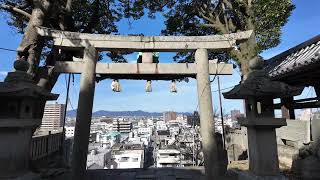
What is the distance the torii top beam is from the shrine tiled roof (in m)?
1.84

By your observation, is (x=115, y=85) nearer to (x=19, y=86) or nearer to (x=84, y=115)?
(x=84, y=115)

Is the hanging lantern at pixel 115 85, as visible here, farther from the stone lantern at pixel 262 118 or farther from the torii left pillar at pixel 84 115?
the stone lantern at pixel 262 118

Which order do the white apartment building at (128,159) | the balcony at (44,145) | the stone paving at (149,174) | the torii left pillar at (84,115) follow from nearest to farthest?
the torii left pillar at (84,115) < the stone paving at (149,174) < the balcony at (44,145) < the white apartment building at (128,159)

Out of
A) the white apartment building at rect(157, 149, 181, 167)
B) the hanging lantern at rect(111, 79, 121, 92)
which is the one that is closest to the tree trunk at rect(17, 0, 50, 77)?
the hanging lantern at rect(111, 79, 121, 92)

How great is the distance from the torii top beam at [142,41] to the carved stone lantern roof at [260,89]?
252cm

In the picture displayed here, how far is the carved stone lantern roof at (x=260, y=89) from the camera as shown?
309 inches

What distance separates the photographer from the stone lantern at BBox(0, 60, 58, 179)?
7207 mm

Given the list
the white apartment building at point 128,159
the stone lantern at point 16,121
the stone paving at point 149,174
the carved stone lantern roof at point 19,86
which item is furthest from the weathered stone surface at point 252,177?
the white apartment building at point 128,159

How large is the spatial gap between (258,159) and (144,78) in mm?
5240

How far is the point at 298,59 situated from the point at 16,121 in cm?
933

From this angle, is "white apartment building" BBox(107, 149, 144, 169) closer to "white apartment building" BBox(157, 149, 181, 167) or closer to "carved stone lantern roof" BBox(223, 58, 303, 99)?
"white apartment building" BBox(157, 149, 181, 167)

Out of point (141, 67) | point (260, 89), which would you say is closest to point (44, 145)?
point (141, 67)

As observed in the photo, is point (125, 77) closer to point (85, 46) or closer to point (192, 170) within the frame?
point (85, 46)

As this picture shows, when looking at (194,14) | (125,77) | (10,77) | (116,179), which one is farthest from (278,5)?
(10,77)
